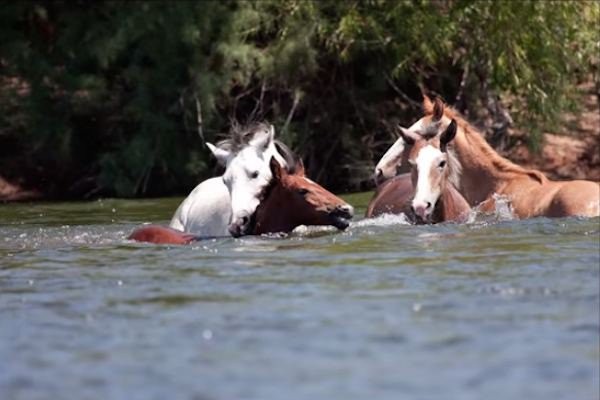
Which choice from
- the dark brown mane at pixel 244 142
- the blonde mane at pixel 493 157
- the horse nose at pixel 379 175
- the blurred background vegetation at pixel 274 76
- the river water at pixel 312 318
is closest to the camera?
the river water at pixel 312 318

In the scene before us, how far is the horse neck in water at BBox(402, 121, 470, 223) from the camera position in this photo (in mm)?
10781

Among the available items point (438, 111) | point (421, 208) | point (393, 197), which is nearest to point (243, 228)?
point (421, 208)

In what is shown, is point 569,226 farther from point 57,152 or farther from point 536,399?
point 57,152

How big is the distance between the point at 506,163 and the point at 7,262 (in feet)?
13.6

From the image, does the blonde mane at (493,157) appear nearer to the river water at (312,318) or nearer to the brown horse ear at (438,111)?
the brown horse ear at (438,111)

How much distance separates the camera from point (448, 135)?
37.0 feet

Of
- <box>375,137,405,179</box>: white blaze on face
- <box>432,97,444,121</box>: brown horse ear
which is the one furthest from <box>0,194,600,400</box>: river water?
<box>375,137,405,179</box>: white blaze on face

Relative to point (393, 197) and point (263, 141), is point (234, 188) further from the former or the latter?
point (393, 197)

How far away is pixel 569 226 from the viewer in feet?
33.2

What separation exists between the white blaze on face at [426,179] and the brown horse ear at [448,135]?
0.16 meters

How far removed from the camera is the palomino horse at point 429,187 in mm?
10820

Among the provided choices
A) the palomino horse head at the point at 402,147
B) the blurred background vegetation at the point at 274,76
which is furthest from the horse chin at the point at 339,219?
the blurred background vegetation at the point at 274,76

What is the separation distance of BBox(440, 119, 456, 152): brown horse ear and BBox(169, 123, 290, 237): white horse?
110 cm

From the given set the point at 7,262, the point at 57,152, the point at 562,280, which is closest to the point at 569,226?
the point at 562,280
